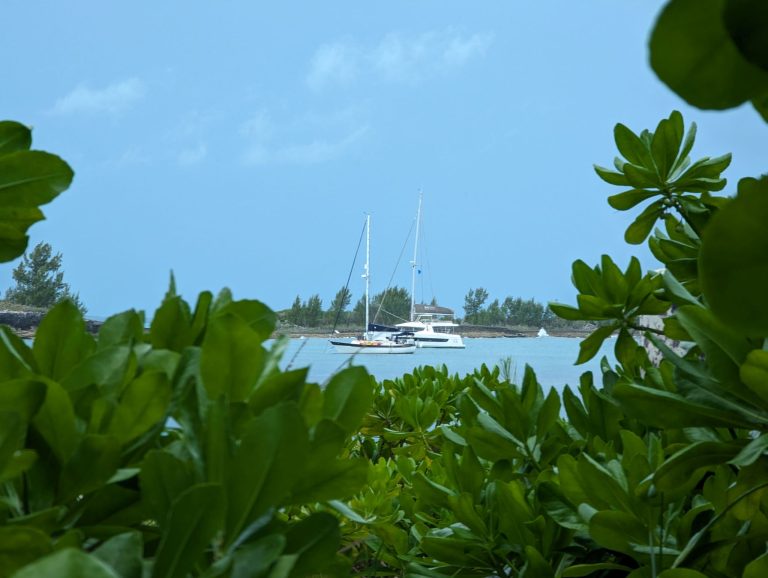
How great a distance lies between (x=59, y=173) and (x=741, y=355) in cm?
51

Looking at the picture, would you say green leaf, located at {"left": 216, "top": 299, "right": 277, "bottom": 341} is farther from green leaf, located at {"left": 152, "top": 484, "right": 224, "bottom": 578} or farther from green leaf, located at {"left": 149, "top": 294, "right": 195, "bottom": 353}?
green leaf, located at {"left": 152, "top": 484, "right": 224, "bottom": 578}

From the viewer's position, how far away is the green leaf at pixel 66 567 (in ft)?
0.75

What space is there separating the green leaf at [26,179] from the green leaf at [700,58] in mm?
475

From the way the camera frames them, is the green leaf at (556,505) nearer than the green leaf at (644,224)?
Yes

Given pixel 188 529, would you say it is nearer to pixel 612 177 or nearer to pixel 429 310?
pixel 612 177

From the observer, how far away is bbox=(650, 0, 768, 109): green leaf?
0.17 meters

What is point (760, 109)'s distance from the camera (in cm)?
24

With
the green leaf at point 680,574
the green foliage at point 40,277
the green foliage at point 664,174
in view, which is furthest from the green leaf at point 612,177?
the green foliage at point 40,277

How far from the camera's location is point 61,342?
0.44m

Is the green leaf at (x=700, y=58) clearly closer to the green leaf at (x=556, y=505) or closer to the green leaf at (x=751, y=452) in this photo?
the green leaf at (x=751, y=452)

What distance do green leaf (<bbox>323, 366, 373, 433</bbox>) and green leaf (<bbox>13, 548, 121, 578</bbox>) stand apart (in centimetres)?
18

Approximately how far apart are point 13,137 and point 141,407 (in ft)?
1.01

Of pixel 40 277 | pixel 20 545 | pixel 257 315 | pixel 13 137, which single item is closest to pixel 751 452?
pixel 257 315

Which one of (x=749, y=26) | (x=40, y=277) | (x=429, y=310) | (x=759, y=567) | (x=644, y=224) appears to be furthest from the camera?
(x=429, y=310)
